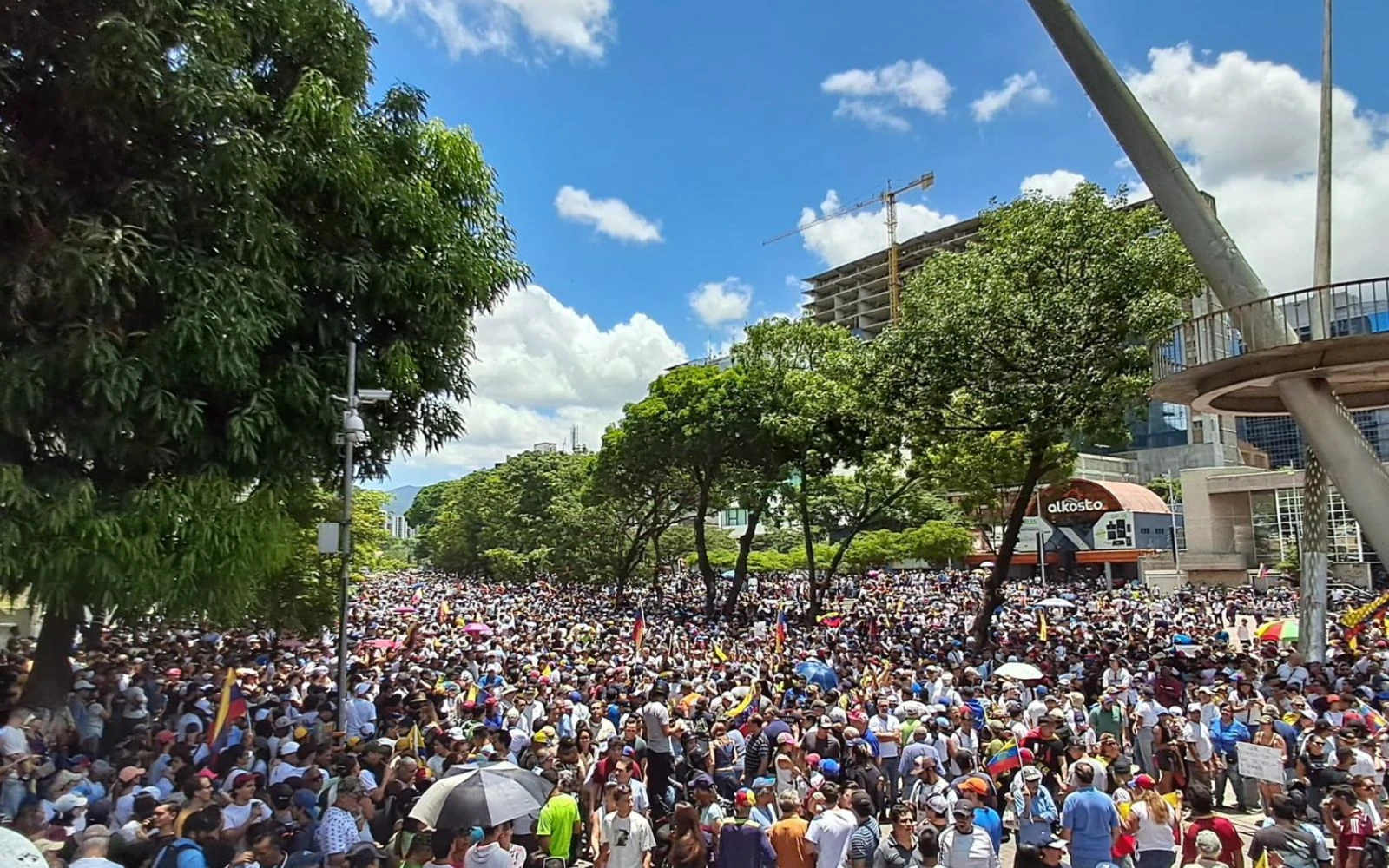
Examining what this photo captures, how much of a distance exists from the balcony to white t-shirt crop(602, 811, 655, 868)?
11576 millimetres

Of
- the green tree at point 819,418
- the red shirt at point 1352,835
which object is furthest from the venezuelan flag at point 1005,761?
the green tree at point 819,418

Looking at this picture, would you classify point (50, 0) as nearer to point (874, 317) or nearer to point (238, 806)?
point (238, 806)

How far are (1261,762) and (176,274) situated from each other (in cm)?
1255

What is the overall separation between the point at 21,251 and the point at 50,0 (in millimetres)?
2860

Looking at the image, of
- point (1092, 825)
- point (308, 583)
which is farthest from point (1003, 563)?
point (308, 583)

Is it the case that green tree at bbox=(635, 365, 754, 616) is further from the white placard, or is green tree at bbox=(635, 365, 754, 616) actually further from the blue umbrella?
the white placard

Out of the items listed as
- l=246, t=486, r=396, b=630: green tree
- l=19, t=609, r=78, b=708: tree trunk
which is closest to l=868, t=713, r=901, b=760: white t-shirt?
l=246, t=486, r=396, b=630: green tree

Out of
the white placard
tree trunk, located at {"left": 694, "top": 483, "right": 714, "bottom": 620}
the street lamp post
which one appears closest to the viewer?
the white placard

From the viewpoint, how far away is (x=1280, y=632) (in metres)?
20.9

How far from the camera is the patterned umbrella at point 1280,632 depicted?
781 inches

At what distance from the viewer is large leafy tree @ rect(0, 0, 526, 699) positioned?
9484 mm

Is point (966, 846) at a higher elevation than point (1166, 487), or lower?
lower

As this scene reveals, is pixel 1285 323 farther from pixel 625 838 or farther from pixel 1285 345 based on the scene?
pixel 625 838

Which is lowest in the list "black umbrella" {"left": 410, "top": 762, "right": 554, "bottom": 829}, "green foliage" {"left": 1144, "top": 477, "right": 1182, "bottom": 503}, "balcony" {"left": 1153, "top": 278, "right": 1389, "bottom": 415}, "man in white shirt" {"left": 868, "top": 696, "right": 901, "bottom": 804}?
"man in white shirt" {"left": 868, "top": 696, "right": 901, "bottom": 804}
